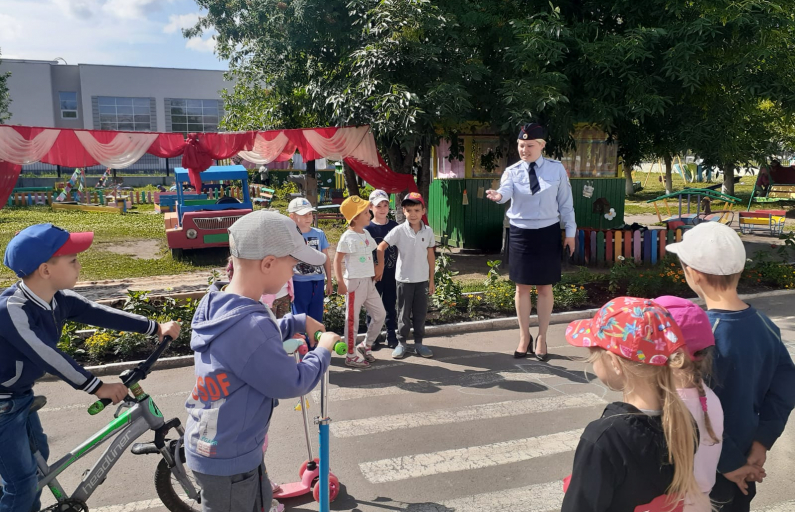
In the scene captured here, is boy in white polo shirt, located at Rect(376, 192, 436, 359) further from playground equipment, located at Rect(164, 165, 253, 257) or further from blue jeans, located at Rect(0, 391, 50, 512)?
playground equipment, located at Rect(164, 165, 253, 257)

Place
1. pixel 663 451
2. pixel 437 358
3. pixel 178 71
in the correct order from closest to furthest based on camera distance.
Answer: pixel 663 451, pixel 437 358, pixel 178 71

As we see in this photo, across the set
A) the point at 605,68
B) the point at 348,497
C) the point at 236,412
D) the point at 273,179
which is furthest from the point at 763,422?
the point at 273,179

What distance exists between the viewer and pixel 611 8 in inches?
441

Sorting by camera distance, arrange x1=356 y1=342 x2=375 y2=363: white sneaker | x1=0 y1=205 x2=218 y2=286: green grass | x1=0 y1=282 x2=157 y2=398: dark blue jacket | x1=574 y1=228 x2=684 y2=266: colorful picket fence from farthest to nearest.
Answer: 1. x1=0 y1=205 x2=218 y2=286: green grass
2. x1=574 y1=228 x2=684 y2=266: colorful picket fence
3. x1=356 y1=342 x2=375 y2=363: white sneaker
4. x1=0 y1=282 x2=157 y2=398: dark blue jacket

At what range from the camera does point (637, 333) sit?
6.51ft

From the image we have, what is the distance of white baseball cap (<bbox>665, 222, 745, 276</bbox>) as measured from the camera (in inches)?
96.6

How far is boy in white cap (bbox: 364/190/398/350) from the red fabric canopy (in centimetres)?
459

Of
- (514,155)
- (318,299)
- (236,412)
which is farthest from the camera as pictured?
(514,155)

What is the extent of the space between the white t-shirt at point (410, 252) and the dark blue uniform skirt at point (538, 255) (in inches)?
39.2

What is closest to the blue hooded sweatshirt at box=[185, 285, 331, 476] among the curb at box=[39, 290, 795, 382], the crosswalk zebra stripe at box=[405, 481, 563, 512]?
the crosswalk zebra stripe at box=[405, 481, 563, 512]

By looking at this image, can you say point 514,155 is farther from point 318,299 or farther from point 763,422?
point 763,422

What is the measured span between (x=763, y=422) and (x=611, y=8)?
10.4m

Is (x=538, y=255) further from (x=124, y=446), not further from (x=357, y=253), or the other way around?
(x=124, y=446)

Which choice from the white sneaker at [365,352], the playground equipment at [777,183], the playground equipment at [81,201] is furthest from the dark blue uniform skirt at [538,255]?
the playground equipment at [777,183]
